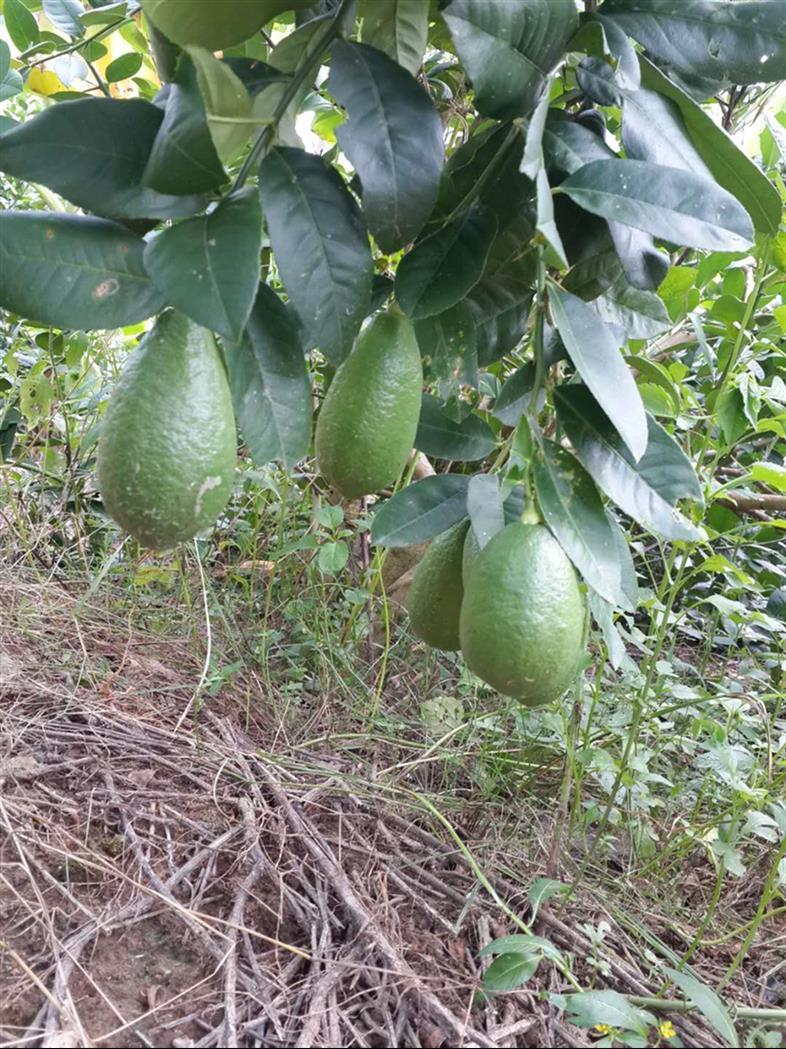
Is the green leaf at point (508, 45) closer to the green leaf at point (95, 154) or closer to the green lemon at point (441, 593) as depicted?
the green leaf at point (95, 154)

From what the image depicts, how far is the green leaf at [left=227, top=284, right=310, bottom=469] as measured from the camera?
0.63 m

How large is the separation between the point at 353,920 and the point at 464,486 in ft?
1.88

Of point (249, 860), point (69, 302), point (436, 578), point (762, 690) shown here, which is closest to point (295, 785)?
point (249, 860)

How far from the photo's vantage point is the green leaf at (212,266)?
51 centimetres

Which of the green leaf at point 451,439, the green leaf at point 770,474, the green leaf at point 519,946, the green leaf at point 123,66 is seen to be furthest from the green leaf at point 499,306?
the green leaf at point 123,66

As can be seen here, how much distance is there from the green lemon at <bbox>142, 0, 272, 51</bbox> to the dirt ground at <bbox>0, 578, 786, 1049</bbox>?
2.89 feet

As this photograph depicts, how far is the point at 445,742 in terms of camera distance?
1.50 m

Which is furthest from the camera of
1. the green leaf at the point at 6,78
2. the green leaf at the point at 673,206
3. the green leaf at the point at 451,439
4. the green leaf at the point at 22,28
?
the green leaf at the point at 22,28

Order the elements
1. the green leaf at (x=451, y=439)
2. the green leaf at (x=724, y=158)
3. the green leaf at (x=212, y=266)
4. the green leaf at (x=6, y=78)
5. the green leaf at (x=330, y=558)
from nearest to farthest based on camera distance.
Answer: the green leaf at (x=212, y=266) → the green leaf at (x=724, y=158) → the green leaf at (x=451, y=439) → the green leaf at (x=6, y=78) → the green leaf at (x=330, y=558)

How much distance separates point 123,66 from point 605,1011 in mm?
1504

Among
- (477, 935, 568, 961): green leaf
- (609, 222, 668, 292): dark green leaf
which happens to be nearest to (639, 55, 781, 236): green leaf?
(609, 222, 668, 292): dark green leaf

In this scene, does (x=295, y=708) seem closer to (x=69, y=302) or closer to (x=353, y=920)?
(x=353, y=920)

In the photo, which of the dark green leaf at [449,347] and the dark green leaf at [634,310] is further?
the dark green leaf at [634,310]

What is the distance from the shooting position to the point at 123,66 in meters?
1.32
